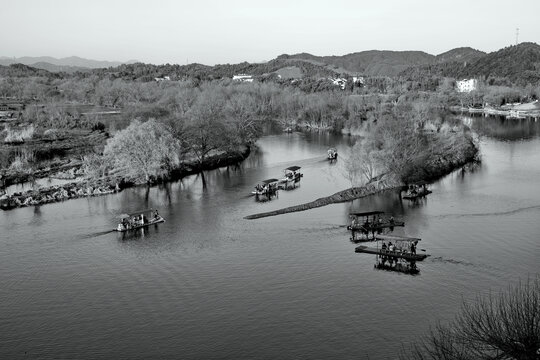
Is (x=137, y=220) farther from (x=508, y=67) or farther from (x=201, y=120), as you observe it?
(x=508, y=67)

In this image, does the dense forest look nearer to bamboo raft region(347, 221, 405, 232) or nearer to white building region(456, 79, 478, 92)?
white building region(456, 79, 478, 92)

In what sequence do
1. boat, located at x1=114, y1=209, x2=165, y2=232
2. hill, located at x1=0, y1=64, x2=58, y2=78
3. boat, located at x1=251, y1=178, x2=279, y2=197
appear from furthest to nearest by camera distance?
hill, located at x1=0, y1=64, x2=58, y2=78, boat, located at x1=251, y1=178, x2=279, y2=197, boat, located at x1=114, y1=209, x2=165, y2=232

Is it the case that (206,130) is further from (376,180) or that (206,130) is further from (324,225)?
(324,225)

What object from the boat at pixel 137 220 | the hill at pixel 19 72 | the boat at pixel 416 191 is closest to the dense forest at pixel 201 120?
the boat at pixel 416 191

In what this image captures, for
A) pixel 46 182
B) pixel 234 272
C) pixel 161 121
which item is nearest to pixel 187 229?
pixel 234 272

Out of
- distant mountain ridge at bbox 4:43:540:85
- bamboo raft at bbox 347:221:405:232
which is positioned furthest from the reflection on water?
distant mountain ridge at bbox 4:43:540:85

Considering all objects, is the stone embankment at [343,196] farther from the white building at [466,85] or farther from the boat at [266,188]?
the white building at [466,85]
